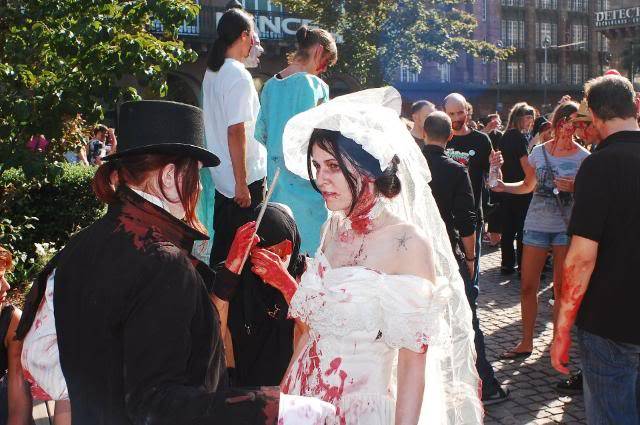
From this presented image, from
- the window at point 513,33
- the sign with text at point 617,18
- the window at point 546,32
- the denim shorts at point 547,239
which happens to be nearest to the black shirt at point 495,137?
the denim shorts at point 547,239

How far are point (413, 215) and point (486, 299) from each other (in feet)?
18.4

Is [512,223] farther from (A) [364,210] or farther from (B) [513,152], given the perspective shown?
(A) [364,210]

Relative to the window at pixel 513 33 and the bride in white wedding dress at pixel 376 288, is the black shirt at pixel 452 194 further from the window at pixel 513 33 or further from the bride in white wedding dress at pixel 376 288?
the window at pixel 513 33

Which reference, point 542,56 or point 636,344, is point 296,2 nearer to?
point 636,344

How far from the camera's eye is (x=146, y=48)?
204 inches

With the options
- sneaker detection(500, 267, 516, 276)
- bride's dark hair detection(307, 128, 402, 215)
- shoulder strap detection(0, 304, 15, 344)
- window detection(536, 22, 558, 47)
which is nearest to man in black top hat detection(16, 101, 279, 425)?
bride's dark hair detection(307, 128, 402, 215)

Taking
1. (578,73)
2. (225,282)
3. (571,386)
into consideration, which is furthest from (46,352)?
(578,73)

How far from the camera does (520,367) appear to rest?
5.75 metres

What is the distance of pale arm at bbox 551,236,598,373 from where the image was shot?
3.24 metres

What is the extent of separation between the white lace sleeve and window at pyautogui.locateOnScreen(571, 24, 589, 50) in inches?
2339

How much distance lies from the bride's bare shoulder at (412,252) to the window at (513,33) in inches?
2074

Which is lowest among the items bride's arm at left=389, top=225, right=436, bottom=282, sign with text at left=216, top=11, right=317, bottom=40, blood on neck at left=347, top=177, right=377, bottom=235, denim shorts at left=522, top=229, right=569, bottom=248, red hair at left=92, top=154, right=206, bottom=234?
denim shorts at left=522, top=229, right=569, bottom=248

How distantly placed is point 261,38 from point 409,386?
28.7m

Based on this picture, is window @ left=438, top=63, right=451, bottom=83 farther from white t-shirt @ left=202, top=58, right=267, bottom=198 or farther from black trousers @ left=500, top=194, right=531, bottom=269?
white t-shirt @ left=202, top=58, right=267, bottom=198
